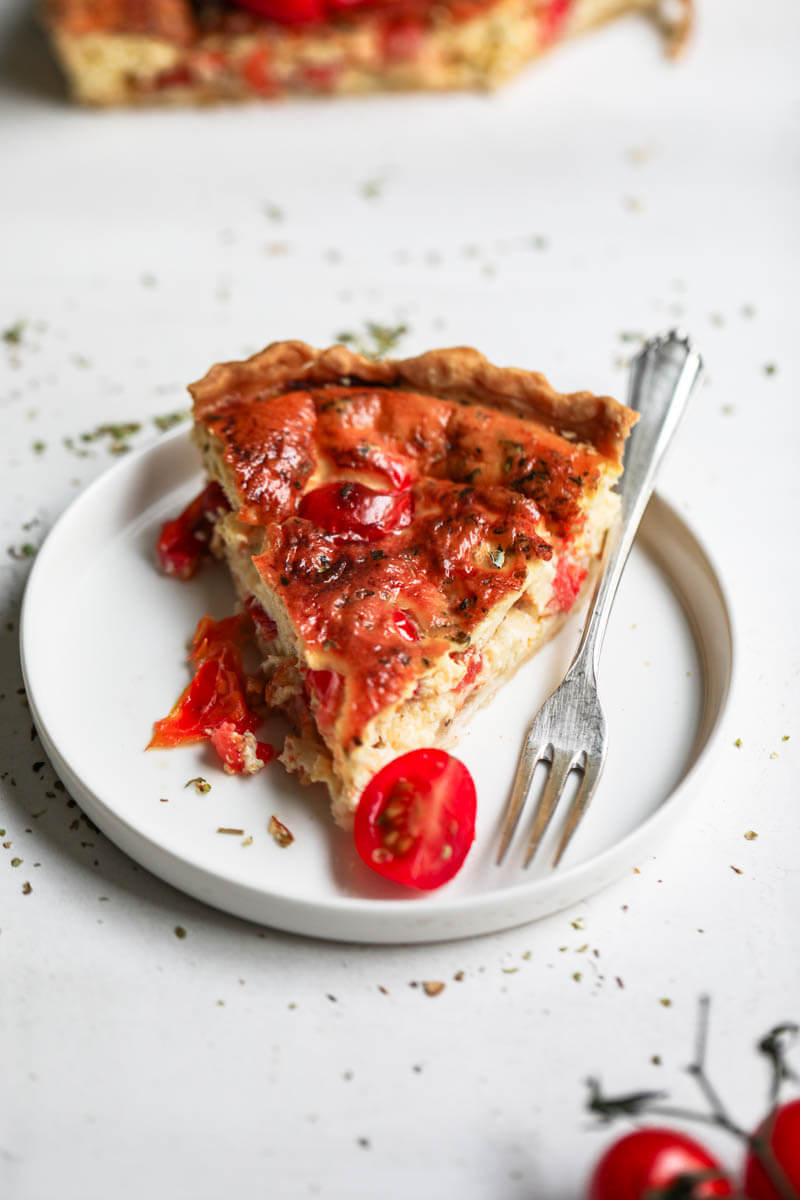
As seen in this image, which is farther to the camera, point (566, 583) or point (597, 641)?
point (566, 583)

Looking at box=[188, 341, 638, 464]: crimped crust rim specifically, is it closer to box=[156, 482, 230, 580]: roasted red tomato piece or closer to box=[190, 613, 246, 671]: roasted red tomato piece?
box=[156, 482, 230, 580]: roasted red tomato piece

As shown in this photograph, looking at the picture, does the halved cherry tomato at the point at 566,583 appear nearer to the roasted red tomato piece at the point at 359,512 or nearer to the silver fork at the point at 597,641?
the silver fork at the point at 597,641

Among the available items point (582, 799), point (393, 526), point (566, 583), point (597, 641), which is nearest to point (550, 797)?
point (582, 799)

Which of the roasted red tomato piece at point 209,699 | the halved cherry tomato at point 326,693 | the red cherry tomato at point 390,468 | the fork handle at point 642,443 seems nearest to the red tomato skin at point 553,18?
the fork handle at point 642,443

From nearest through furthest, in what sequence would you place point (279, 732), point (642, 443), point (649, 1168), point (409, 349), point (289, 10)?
point (649, 1168) → point (279, 732) → point (642, 443) → point (409, 349) → point (289, 10)

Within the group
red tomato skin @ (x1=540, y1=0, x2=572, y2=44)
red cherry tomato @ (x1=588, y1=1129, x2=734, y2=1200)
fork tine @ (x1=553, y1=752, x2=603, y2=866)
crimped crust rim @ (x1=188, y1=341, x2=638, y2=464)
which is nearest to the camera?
red cherry tomato @ (x1=588, y1=1129, x2=734, y2=1200)

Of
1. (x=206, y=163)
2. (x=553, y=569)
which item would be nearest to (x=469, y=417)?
(x=553, y=569)

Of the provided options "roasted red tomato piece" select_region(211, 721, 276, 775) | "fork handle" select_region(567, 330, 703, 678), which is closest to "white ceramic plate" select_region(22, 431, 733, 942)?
"roasted red tomato piece" select_region(211, 721, 276, 775)

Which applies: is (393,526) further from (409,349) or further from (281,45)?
(281,45)
